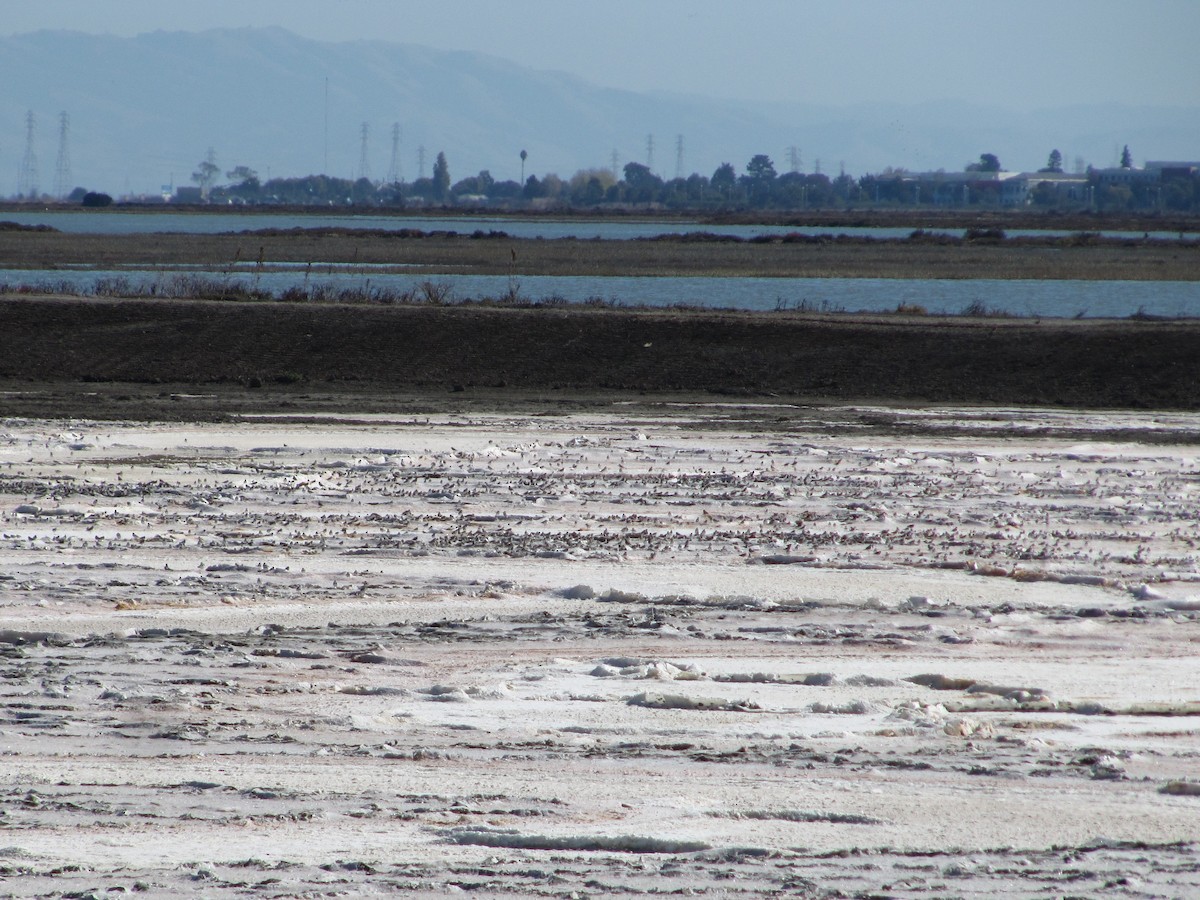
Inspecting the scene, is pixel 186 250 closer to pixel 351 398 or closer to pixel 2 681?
pixel 351 398

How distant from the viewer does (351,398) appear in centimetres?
2286

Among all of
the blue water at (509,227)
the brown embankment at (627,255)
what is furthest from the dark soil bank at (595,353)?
the blue water at (509,227)

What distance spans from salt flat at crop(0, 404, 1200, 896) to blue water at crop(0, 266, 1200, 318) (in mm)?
25107

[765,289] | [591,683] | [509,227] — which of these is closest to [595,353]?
[591,683]

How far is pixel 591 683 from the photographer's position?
782 cm

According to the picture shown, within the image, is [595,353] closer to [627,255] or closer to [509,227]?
[627,255]

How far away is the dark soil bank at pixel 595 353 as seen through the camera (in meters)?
25.0

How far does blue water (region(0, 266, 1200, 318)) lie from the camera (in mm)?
41000

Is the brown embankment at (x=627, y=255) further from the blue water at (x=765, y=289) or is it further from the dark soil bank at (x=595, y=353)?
the dark soil bank at (x=595, y=353)

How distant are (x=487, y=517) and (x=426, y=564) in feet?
6.64

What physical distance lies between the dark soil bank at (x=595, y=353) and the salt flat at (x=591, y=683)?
990 centimetres

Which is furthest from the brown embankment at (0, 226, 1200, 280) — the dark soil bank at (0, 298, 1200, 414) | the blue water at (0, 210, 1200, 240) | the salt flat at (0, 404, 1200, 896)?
the salt flat at (0, 404, 1200, 896)

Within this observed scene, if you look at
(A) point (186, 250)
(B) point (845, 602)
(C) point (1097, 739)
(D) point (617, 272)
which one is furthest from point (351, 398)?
(A) point (186, 250)

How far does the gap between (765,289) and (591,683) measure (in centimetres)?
4075
